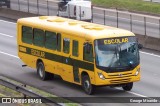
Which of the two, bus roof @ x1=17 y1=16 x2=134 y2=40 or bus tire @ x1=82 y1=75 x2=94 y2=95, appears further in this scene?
bus roof @ x1=17 y1=16 x2=134 y2=40

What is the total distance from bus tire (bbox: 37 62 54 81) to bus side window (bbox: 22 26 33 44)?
4.36 feet

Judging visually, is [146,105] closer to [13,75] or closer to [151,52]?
[13,75]

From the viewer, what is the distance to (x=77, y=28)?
2409 cm

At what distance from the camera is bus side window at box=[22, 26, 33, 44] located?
1068 inches

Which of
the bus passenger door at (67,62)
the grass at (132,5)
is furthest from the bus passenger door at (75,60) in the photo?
the grass at (132,5)

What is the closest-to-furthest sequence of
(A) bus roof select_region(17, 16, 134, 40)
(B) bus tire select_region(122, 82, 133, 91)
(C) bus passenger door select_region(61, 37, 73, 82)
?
(A) bus roof select_region(17, 16, 134, 40), (B) bus tire select_region(122, 82, 133, 91), (C) bus passenger door select_region(61, 37, 73, 82)

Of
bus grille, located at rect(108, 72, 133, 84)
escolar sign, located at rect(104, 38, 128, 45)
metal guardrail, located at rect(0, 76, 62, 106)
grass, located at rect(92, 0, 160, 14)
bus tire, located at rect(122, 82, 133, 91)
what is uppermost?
escolar sign, located at rect(104, 38, 128, 45)

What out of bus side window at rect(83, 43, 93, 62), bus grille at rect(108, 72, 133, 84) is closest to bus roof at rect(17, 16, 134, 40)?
bus side window at rect(83, 43, 93, 62)

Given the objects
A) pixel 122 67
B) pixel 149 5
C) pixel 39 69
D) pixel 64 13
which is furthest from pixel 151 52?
pixel 149 5

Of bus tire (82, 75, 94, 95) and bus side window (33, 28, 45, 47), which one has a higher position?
bus side window (33, 28, 45, 47)

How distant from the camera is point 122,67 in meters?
22.4

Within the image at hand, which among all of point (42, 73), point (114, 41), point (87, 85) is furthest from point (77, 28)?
point (42, 73)

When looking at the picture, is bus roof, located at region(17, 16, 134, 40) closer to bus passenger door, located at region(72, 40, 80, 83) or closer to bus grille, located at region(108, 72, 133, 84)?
bus passenger door, located at region(72, 40, 80, 83)

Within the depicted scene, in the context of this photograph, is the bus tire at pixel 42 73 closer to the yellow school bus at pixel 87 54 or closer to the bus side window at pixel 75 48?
the yellow school bus at pixel 87 54
